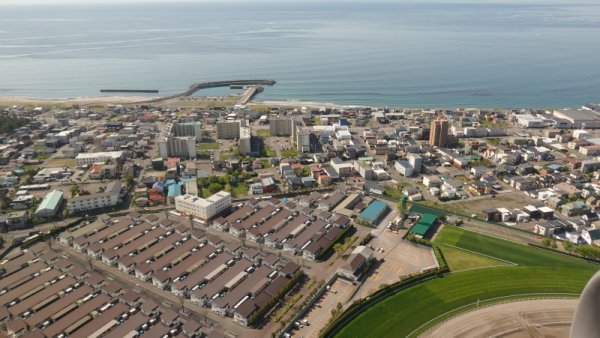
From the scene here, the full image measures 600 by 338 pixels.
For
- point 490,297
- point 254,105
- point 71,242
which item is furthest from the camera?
point 254,105

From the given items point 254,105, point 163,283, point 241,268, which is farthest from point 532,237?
point 254,105

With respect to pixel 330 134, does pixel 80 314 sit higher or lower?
lower

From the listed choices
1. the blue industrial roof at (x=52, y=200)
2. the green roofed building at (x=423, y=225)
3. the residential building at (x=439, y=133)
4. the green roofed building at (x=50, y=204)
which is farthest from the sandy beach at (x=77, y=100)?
the green roofed building at (x=423, y=225)

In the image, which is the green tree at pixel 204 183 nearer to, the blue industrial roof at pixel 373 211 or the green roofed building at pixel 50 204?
the green roofed building at pixel 50 204

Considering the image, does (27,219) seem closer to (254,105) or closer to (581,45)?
(254,105)

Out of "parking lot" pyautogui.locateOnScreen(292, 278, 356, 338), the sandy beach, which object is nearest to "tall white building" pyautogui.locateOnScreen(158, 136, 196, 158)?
"parking lot" pyautogui.locateOnScreen(292, 278, 356, 338)

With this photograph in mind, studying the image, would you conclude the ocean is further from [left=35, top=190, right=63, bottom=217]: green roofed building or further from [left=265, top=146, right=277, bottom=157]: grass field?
[left=35, top=190, right=63, bottom=217]: green roofed building

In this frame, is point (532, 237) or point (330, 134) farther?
point (330, 134)
